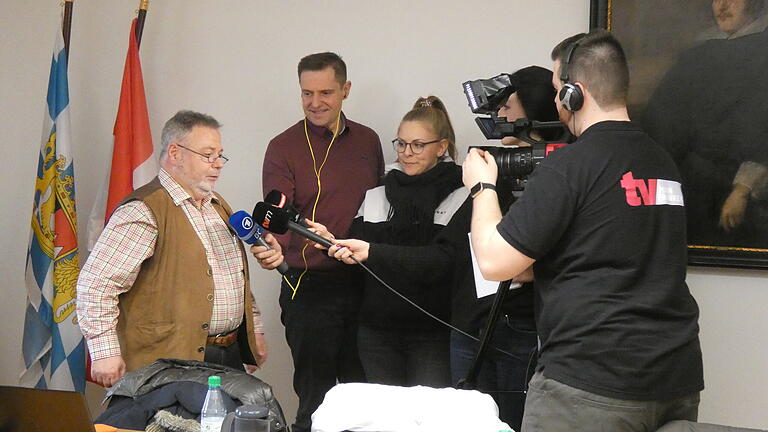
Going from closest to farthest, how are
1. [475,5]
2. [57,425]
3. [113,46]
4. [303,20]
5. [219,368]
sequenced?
[57,425], [219,368], [475,5], [303,20], [113,46]

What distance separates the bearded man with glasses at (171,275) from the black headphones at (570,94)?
1254 mm

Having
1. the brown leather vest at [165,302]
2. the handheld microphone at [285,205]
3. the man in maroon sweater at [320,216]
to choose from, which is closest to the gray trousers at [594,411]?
the handheld microphone at [285,205]

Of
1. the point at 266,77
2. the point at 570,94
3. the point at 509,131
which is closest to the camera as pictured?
the point at 570,94

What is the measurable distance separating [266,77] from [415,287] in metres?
1.39

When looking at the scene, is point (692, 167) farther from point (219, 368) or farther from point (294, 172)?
point (219, 368)

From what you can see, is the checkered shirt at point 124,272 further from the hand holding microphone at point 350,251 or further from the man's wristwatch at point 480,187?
the man's wristwatch at point 480,187

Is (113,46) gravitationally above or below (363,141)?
above

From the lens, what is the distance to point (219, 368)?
227cm

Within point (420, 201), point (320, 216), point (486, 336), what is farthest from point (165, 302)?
point (486, 336)

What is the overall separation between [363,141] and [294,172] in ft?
1.00

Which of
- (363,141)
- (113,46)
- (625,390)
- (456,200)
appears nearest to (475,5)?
(363,141)

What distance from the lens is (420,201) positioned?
2873mm

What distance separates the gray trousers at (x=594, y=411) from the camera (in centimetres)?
178

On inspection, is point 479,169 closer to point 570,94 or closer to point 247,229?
point 570,94
